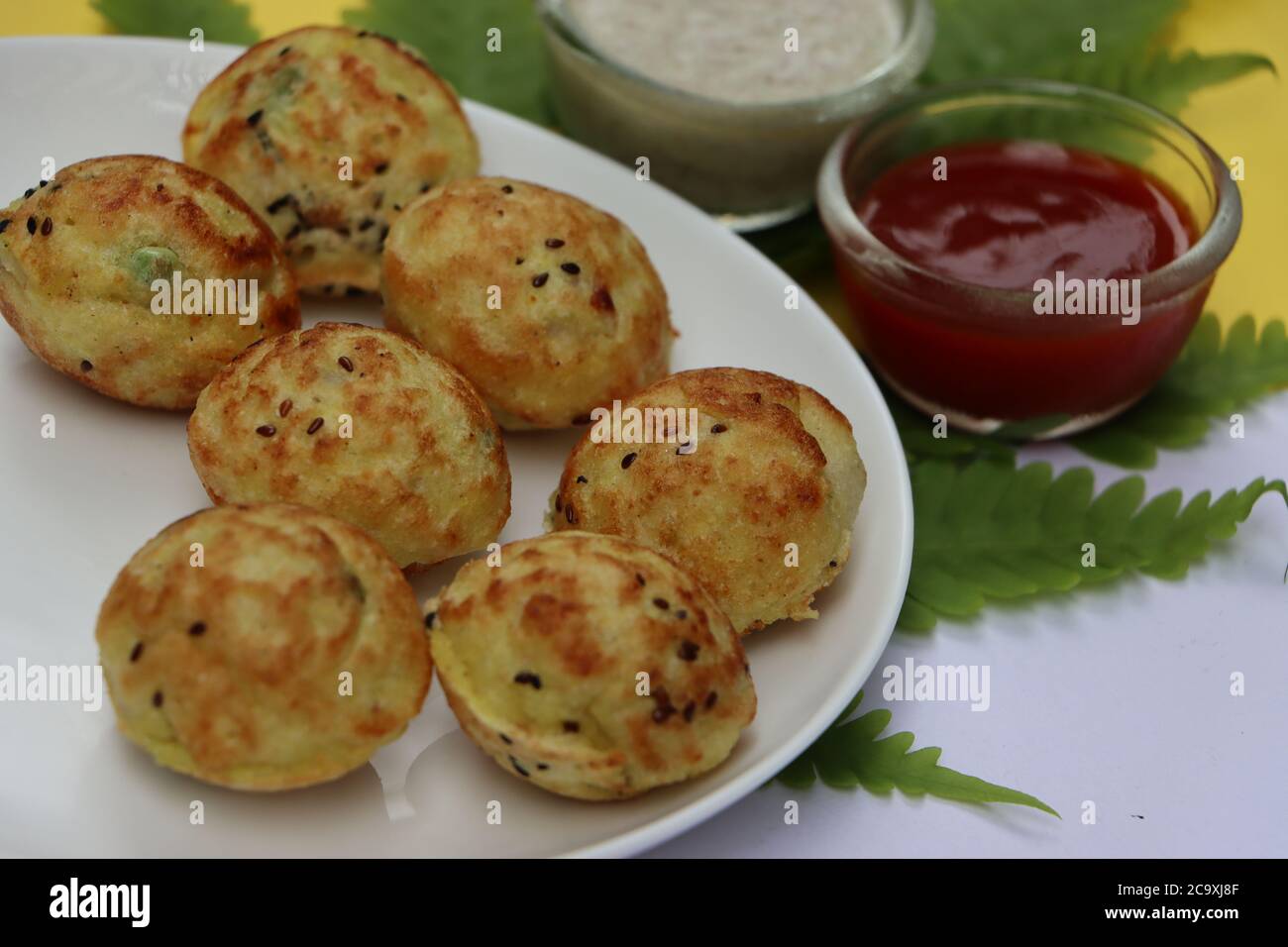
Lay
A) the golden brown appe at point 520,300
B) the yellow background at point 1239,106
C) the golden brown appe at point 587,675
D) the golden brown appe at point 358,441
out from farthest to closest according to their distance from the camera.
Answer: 1. the yellow background at point 1239,106
2. the golden brown appe at point 520,300
3. the golden brown appe at point 358,441
4. the golden brown appe at point 587,675

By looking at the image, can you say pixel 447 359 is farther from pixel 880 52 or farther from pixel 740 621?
pixel 880 52

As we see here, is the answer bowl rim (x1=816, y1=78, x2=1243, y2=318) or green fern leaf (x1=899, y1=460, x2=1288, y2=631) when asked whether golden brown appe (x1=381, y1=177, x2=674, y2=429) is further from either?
green fern leaf (x1=899, y1=460, x2=1288, y2=631)

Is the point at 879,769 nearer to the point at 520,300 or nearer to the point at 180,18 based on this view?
the point at 520,300

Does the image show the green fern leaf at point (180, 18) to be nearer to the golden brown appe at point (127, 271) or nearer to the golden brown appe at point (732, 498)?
the golden brown appe at point (127, 271)

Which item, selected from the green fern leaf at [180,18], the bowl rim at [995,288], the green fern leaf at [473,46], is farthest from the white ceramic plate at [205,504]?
the green fern leaf at [473,46]

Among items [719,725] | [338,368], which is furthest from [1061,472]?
[338,368]

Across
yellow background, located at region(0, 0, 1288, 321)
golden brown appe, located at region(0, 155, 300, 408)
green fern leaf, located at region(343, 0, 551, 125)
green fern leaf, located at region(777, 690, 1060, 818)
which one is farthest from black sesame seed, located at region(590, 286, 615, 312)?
green fern leaf, located at region(343, 0, 551, 125)

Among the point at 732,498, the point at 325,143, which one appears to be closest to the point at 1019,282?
the point at 732,498
